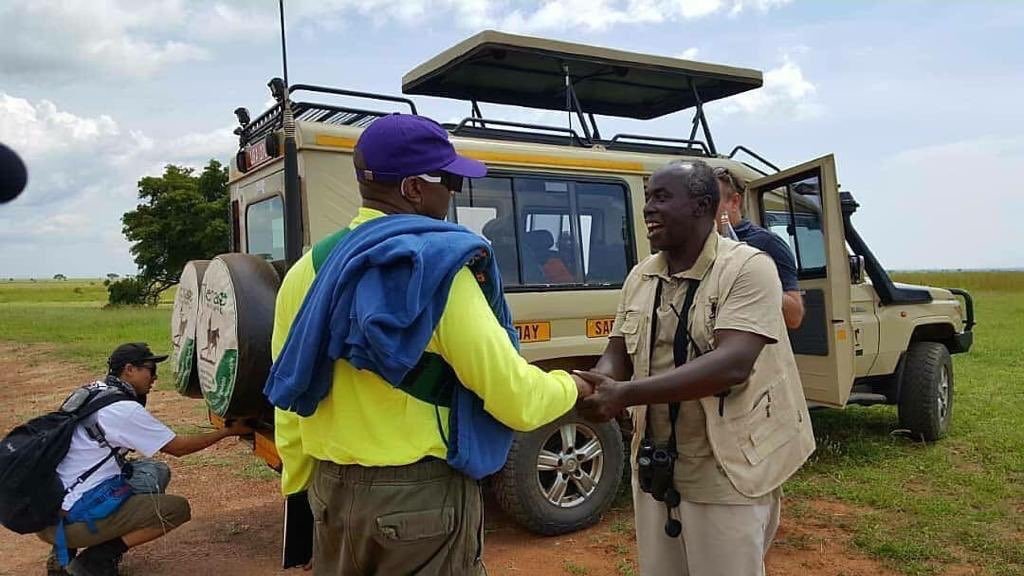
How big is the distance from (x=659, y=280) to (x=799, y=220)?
3441 millimetres

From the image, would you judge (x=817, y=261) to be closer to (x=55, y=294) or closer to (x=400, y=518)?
(x=400, y=518)

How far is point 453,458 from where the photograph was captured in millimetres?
1904

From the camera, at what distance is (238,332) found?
368 centimetres

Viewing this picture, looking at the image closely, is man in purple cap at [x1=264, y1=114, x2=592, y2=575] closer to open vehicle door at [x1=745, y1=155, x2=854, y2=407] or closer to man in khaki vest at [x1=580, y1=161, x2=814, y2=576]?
man in khaki vest at [x1=580, y1=161, x2=814, y2=576]

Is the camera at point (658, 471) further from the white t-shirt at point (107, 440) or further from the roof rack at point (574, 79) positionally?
the roof rack at point (574, 79)

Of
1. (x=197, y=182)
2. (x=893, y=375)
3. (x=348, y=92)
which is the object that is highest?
(x=197, y=182)

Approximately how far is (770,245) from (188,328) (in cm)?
293

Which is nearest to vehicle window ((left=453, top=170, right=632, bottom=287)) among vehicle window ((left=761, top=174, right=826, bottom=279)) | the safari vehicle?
the safari vehicle

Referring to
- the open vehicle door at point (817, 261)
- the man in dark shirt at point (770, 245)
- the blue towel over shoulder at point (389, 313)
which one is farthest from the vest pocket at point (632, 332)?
the open vehicle door at point (817, 261)

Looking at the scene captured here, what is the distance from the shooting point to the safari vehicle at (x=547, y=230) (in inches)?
162

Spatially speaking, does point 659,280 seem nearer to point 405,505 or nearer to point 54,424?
point 405,505

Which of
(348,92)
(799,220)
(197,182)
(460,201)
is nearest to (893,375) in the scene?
(799,220)

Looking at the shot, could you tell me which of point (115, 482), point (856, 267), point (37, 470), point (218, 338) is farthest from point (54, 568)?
point (856, 267)

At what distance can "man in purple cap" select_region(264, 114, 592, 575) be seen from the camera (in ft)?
5.87
